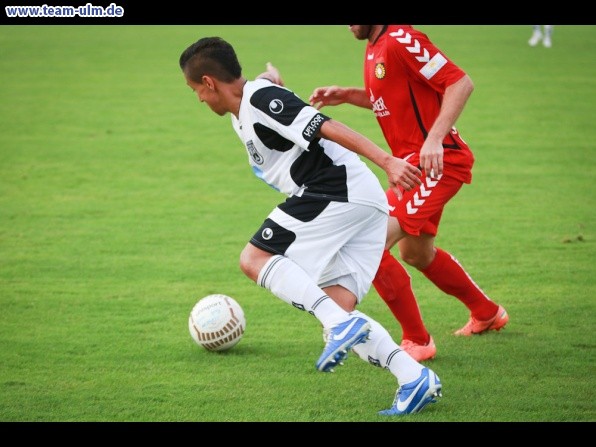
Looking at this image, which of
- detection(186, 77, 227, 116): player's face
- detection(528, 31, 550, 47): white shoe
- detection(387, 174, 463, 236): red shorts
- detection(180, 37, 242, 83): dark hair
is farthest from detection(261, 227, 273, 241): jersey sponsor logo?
detection(528, 31, 550, 47): white shoe

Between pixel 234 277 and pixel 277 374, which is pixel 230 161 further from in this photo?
pixel 277 374

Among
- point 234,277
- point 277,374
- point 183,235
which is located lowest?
point 183,235

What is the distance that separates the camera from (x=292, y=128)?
4.68 m

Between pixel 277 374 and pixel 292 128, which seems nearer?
pixel 292 128

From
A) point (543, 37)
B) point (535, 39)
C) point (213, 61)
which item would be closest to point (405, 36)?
point (213, 61)

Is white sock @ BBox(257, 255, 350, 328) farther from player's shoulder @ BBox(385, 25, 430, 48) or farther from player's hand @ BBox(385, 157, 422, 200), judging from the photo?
player's shoulder @ BBox(385, 25, 430, 48)

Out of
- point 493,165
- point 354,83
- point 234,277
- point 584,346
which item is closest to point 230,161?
point 493,165

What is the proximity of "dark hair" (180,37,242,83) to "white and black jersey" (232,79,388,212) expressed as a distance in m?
0.13

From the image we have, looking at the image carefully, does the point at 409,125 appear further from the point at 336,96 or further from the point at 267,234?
the point at 267,234

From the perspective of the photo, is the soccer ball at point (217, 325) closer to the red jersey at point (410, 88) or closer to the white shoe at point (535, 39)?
the red jersey at point (410, 88)

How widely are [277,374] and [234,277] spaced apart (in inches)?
97.1

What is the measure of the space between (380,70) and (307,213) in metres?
1.48

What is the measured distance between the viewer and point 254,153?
5.00m

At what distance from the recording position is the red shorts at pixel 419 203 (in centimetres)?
588
